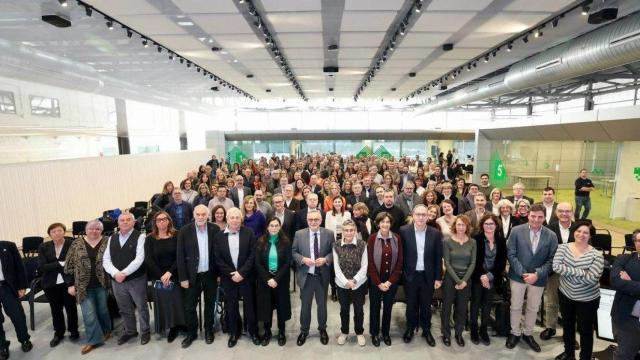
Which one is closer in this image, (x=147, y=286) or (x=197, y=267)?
(x=197, y=267)

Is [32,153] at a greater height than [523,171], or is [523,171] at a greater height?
[32,153]

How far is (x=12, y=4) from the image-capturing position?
4648 millimetres

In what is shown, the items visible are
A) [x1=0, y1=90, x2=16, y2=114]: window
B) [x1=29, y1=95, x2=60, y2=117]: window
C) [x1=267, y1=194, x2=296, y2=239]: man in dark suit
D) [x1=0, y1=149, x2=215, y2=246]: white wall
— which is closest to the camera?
[x1=267, y1=194, x2=296, y2=239]: man in dark suit

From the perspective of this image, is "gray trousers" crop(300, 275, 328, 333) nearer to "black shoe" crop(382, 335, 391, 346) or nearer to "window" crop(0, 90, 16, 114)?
"black shoe" crop(382, 335, 391, 346)

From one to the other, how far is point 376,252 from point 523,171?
11.2 m

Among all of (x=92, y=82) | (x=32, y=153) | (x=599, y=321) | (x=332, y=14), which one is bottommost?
(x=599, y=321)

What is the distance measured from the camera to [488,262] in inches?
150

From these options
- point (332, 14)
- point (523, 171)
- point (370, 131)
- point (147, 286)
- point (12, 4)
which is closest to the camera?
point (147, 286)

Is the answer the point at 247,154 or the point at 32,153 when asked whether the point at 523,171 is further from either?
the point at 32,153

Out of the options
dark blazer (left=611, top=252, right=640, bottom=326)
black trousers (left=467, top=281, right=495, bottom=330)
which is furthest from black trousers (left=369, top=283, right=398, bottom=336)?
dark blazer (left=611, top=252, right=640, bottom=326)

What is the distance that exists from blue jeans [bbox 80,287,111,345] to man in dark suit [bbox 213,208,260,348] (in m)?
1.44

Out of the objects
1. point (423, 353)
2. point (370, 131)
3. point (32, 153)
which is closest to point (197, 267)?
point (423, 353)

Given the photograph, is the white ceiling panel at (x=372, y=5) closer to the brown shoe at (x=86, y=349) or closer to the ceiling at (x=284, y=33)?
the ceiling at (x=284, y=33)

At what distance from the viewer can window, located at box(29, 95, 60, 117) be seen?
31.5 ft
